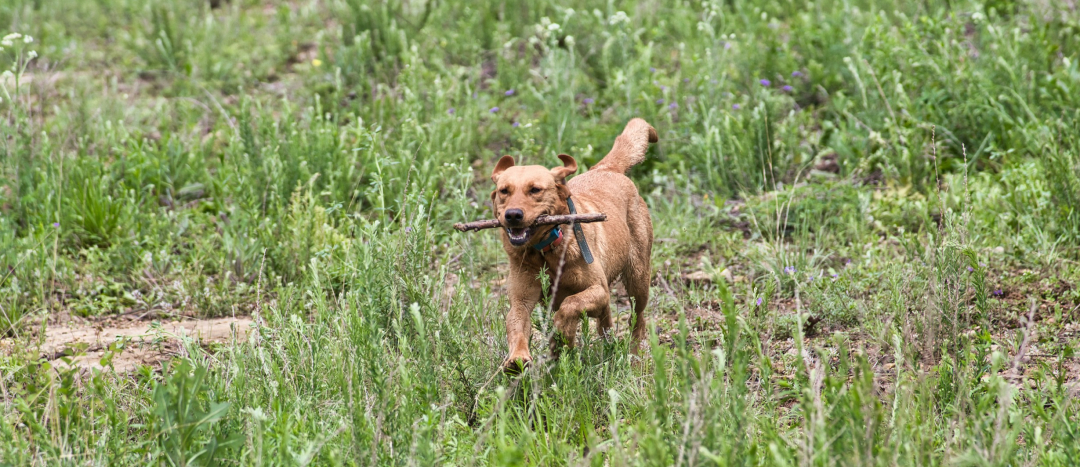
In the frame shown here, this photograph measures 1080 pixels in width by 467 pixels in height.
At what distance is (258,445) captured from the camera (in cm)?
276

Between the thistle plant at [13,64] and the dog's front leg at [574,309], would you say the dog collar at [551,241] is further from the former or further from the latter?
the thistle plant at [13,64]

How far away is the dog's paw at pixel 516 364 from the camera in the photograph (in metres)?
3.58

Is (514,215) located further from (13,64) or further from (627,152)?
(13,64)

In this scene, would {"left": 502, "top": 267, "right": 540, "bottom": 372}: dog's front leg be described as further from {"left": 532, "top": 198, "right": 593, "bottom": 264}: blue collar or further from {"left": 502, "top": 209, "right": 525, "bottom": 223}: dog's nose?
{"left": 502, "top": 209, "right": 525, "bottom": 223}: dog's nose

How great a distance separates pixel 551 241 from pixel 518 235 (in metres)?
0.21

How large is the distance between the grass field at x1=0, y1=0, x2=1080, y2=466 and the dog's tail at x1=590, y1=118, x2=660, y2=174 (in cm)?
63

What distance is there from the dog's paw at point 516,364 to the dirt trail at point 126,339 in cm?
132

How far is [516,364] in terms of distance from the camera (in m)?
3.62

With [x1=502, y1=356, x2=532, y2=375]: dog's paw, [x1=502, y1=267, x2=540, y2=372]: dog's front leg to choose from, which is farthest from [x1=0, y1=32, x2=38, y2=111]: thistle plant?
[x1=502, y1=356, x2=532, y2=375]: dog's paw

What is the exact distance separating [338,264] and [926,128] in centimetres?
408

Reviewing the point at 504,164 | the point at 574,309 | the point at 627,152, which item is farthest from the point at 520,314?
the point at 627,152

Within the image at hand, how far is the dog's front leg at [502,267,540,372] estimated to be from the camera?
3.63 metres

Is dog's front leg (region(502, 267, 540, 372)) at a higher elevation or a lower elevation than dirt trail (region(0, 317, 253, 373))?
higher

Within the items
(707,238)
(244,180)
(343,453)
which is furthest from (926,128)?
(343,453)
